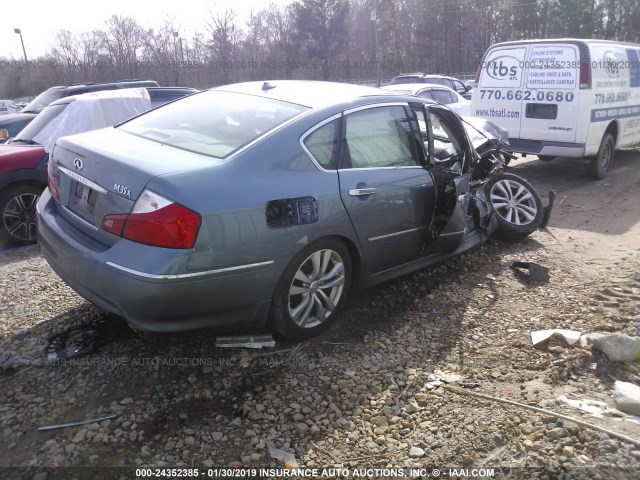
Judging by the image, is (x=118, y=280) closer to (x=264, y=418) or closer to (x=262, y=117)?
(x=264, y=418)

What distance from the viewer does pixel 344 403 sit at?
3084 mm

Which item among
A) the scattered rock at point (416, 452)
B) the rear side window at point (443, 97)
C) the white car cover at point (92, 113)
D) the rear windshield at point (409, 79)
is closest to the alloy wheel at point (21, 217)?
the white car cover at point (92, 113)

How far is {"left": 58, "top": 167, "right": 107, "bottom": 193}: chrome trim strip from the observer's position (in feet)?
10.3

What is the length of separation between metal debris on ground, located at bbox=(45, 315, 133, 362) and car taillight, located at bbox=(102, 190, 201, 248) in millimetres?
1068

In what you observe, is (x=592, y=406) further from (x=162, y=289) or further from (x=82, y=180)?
(x=82, y=180)

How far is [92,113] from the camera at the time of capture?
7078 mm

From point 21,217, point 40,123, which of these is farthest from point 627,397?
point 40,123

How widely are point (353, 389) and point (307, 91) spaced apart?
2.19 metres

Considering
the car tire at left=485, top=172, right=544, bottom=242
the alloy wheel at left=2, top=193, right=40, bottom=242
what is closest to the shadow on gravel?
the car tire at left=485, top=172, right=544, bottom=242

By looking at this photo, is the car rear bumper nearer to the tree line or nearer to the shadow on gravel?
the shadow on gravel

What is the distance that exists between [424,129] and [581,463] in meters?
2.75

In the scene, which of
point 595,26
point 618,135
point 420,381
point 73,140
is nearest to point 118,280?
point 73,140

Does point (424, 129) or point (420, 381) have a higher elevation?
point (424, 129)

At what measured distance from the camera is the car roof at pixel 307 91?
380 centimetres
